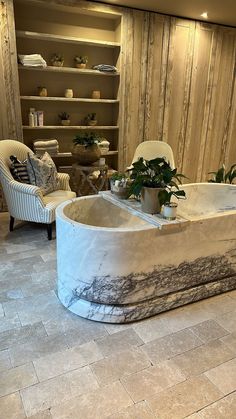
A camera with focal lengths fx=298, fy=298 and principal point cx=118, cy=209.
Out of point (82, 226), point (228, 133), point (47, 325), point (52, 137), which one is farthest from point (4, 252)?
point (228, 133)

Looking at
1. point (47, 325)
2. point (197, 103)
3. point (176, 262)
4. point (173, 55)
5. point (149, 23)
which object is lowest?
point (47, 325)

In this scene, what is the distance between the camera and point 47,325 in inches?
73.0

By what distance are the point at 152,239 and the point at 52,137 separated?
275 cm

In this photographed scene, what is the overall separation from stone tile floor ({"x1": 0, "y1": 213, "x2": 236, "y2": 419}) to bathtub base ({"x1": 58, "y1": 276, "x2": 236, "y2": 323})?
40 mm

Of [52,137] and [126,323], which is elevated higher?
[52,137]

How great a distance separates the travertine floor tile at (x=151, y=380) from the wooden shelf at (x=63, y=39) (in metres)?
3.54

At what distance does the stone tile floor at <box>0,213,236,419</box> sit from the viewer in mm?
1354

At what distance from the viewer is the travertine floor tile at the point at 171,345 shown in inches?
64.9

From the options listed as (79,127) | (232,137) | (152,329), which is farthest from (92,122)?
(152,329)

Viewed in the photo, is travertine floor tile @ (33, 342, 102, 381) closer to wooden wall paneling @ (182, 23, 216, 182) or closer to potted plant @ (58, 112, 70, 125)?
potted plant @ (58, 112, 70, 125)

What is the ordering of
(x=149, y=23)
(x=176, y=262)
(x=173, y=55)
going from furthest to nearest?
1. (x=173, y=55)
2. (x=149, y=23)
3. (x=176, y=262)

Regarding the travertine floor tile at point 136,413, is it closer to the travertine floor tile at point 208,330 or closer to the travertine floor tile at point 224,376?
the travertine floor tile at point 224,376

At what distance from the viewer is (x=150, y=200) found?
6.68 feet

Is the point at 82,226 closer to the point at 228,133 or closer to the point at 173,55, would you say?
the point at 173,55
